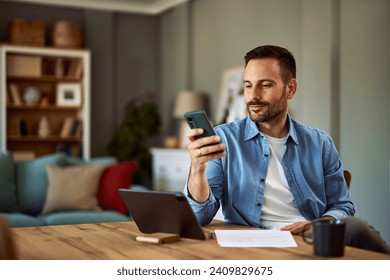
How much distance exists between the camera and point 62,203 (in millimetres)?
3896

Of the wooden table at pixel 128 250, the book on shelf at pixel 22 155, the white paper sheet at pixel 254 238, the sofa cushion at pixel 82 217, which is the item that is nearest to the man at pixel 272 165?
the white paper sheet at pixel 254 238

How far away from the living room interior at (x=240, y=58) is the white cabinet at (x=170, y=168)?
4 cm

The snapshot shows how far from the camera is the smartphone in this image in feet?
4.75

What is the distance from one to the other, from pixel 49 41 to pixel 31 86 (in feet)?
1.59

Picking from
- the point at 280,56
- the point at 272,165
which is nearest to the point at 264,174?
the point at 272,165

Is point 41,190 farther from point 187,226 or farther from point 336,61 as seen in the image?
point 187,226

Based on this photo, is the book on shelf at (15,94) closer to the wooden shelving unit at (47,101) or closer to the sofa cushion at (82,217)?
the wooden shelving unit at (47,101)

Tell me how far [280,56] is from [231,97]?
9.54ft

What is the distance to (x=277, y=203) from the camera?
72.6 inches

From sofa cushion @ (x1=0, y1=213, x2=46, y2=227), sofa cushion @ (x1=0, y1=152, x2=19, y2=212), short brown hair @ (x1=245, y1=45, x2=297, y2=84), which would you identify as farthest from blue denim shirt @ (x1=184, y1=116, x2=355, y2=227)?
sofa cushion @ (x1=0, y1=152, x2=19, y2=212)

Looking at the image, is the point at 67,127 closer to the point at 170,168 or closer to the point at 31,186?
the point at 170,168

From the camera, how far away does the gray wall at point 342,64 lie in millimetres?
2355

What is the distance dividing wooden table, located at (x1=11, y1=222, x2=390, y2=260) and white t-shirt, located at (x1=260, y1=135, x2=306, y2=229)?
33cm

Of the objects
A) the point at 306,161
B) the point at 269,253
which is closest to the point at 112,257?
the point at 269,253
